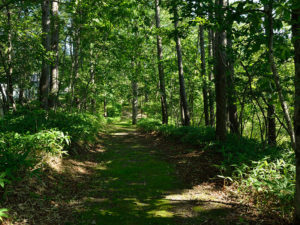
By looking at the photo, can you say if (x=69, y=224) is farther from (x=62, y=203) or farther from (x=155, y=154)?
(x=155, y=154)

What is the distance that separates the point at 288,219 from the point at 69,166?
523 centimetres

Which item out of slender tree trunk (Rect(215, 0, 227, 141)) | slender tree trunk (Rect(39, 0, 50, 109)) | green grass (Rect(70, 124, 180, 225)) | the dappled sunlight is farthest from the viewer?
slender tree trunk (Rect(39, 0, 50, 109))

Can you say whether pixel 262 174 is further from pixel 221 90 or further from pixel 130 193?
pixel 221 90

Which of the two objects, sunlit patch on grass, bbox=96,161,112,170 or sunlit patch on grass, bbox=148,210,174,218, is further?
sunlit patch on grass, bbox=96,161,112,170

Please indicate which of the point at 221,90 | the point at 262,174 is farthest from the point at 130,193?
the point at 221,90

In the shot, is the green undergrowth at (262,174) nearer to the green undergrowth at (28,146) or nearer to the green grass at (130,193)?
the green grass at (130,193)

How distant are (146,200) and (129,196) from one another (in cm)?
43

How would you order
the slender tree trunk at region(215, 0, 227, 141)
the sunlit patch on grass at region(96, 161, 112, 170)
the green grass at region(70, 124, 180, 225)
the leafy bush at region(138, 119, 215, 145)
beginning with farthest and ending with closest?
the leafy bush at region(138, 119, 215, 145) < the slender tree trunk at region(215, 0, 227, 141) < the sunlit patch on grass at region(96, 161, 112, 170) < the green grass at region(70, 124, 180, 225)

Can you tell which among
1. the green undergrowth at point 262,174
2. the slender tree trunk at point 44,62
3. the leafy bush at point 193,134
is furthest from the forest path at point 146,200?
the slender tree trunk at point 44,62

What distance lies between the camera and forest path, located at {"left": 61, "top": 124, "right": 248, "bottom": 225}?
3.37 metres

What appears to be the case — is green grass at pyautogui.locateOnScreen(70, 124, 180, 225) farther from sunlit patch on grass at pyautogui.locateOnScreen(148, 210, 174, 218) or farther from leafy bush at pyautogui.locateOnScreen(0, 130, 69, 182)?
leafy bush at pyautogui.locateOnScreen(0, 130, 69, 182)

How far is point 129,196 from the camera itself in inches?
169

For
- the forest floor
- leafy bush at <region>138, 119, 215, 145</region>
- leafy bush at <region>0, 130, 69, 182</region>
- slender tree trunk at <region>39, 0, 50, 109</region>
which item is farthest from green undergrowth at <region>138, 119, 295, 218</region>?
slender tree trunk at <region>39, 0, 50, 109</region>

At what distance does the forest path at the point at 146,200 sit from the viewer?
337cm
